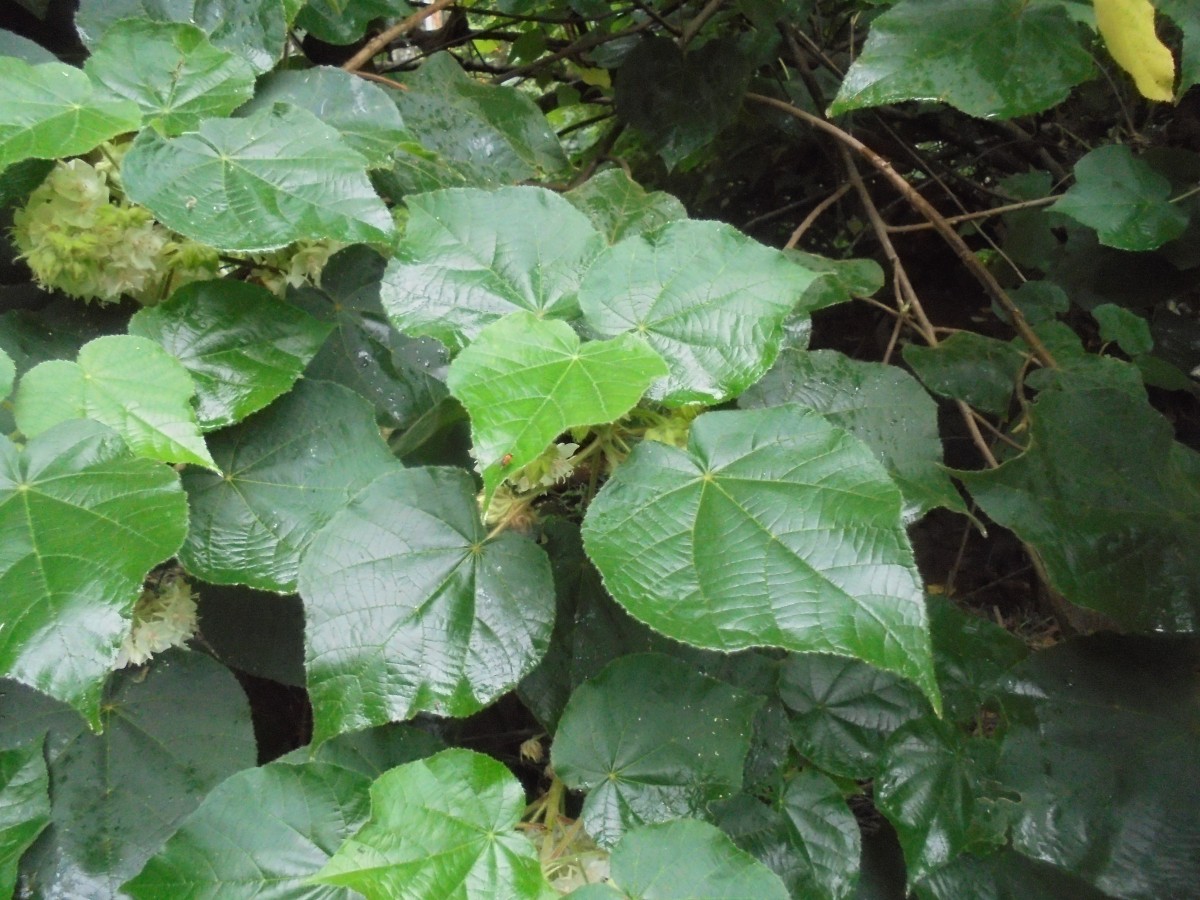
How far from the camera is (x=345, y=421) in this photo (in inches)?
25.6

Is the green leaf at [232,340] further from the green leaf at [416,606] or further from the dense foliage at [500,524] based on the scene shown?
the green leaf at [416,606]

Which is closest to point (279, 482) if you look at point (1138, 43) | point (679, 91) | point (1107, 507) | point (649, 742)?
point (649, 742)

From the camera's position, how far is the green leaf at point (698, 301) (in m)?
0.54

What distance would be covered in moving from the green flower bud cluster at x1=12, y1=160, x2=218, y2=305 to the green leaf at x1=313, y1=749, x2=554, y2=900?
46cm

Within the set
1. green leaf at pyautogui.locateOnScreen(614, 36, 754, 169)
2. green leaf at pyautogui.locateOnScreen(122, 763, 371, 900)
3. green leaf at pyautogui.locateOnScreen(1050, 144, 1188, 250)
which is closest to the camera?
green leaf at pyautogui.locateOnScreen(122, 763, 371, 900)

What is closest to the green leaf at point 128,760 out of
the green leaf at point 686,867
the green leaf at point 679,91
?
the green leaf at point 686,867

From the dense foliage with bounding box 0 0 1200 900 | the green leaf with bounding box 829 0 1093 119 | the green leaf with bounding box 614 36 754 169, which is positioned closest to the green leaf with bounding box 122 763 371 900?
the dense foliage with bounding box 0 0 1200 900

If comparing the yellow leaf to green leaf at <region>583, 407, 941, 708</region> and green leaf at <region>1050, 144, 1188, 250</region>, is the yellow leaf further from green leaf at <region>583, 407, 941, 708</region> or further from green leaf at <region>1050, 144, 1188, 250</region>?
green leaf at <region>583, 407, 941, 708</region>

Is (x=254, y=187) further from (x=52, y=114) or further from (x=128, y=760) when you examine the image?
(x=128, y=760)

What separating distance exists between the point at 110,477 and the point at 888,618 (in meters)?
0.47

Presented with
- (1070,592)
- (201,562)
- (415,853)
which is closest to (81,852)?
(201,562)

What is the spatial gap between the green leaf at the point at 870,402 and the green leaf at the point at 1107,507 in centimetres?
5

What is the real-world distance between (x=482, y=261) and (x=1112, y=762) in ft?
2.27

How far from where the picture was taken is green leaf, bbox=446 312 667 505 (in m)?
0.46
